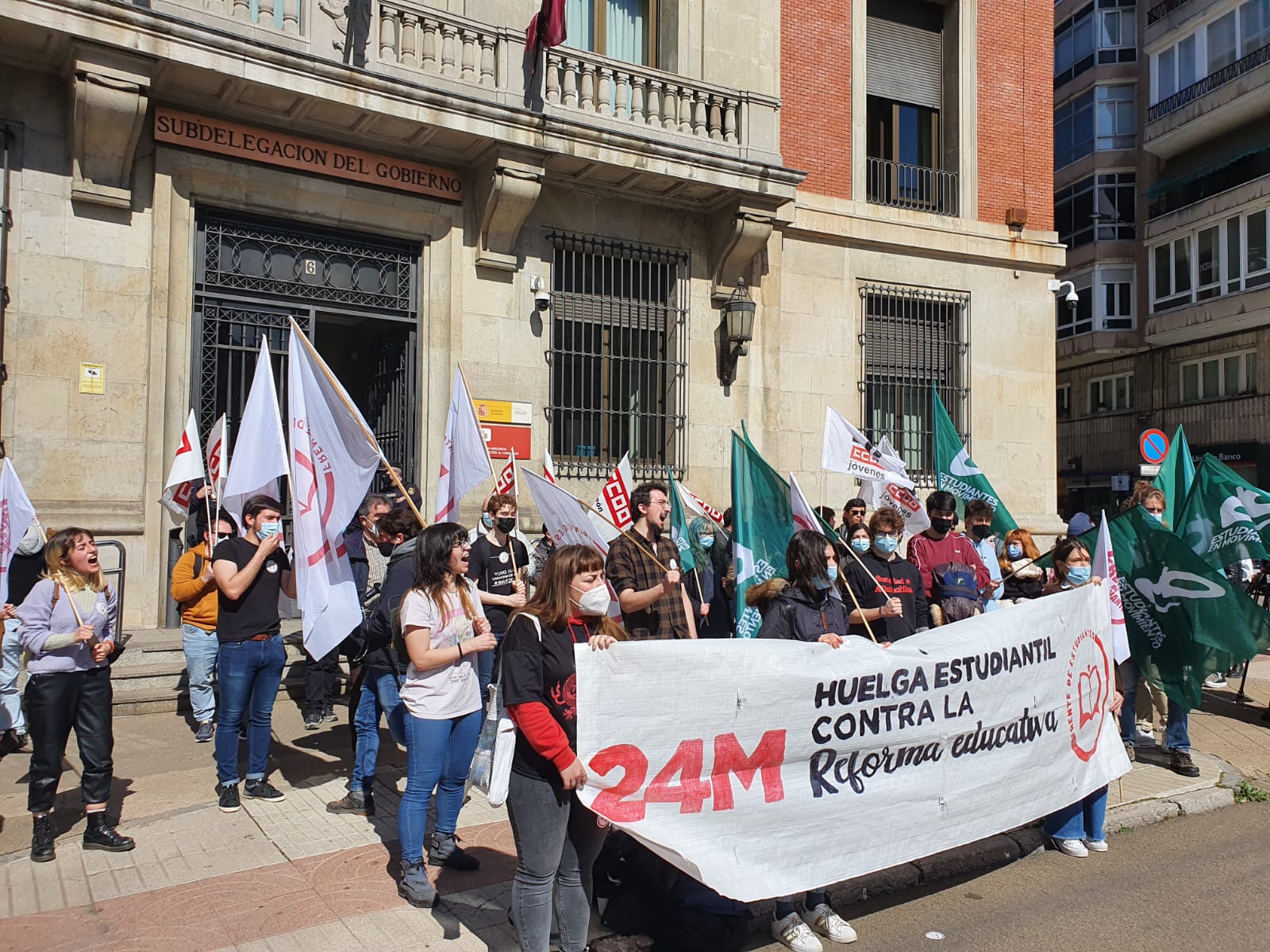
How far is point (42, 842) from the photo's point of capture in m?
5.02

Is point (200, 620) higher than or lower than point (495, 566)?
lower

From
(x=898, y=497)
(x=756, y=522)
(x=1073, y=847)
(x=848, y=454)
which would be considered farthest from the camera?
(x=898, y=497)

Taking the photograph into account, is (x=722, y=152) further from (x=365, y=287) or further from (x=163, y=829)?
(x=163, y=829)

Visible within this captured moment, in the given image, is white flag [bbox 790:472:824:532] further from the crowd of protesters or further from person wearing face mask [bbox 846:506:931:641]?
person wearing face mask [bbox 846:506:931:641]

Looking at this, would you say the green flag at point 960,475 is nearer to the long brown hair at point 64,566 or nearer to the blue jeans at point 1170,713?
the blue jeans at point 1170,713

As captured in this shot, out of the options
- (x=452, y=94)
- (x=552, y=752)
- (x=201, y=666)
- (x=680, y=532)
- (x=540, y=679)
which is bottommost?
(x=201, y=666)

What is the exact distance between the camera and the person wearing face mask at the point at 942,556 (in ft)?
23.7

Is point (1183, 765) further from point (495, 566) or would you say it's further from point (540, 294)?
point (540, 294)

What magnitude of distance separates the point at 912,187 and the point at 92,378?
1177 cm

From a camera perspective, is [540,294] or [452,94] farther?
[540,294]

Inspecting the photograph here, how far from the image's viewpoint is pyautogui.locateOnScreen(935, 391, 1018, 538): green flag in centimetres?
881

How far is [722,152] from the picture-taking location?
12.3 meters

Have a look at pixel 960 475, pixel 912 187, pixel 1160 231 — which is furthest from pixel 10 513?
pixel 1160 231

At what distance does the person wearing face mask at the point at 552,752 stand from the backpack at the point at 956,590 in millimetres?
3925
